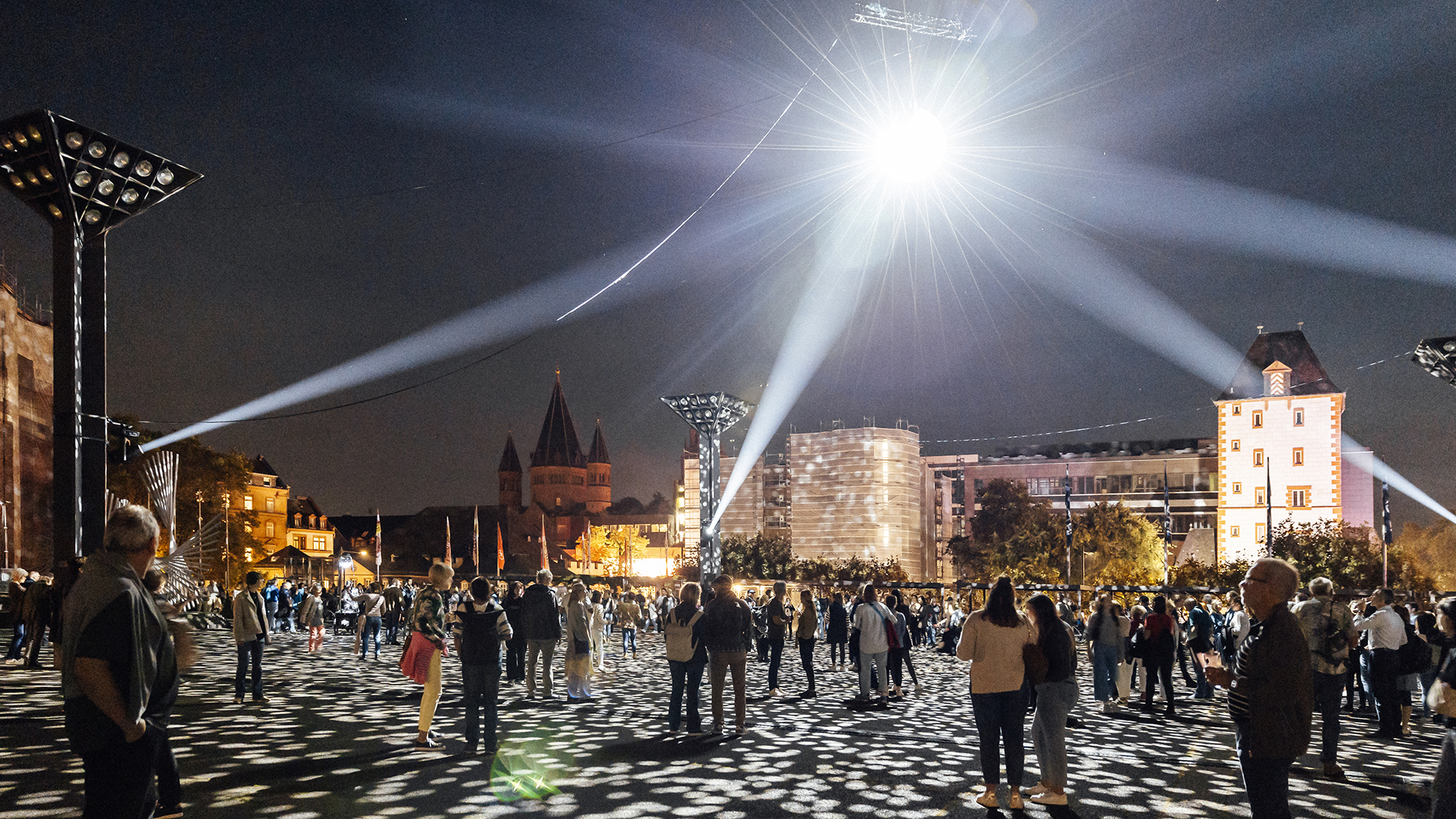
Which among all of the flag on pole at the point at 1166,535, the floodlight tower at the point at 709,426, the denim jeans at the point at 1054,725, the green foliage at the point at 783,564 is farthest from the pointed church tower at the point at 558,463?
the denim jeans at the point at 1054,725

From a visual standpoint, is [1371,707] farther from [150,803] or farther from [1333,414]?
[1333,414]

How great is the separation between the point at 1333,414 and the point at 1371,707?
68336mm

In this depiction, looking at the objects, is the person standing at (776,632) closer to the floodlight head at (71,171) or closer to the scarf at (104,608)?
the floodlight head at (71,171)

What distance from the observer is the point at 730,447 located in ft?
336

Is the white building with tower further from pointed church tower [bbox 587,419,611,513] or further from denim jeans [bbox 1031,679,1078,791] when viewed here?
pointed church tower [bbox 587,419,611,513]

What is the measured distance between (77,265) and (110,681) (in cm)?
1161

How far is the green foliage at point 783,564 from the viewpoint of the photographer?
75.4 m

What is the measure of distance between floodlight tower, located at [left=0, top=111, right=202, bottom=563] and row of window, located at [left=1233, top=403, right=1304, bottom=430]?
77168mm

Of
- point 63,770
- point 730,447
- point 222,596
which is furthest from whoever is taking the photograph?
point 730,447

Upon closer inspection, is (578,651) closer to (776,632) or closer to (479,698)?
(776,632)

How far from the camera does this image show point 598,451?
534 ft

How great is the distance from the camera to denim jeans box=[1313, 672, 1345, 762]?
8719mm

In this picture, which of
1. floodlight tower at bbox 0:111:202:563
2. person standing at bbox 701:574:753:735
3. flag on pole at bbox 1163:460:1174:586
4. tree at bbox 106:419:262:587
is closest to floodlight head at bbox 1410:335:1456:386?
flag on pole at bbox 1163:460:1174:586

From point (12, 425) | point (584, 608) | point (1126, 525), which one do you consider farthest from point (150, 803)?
point (1126, 525)
